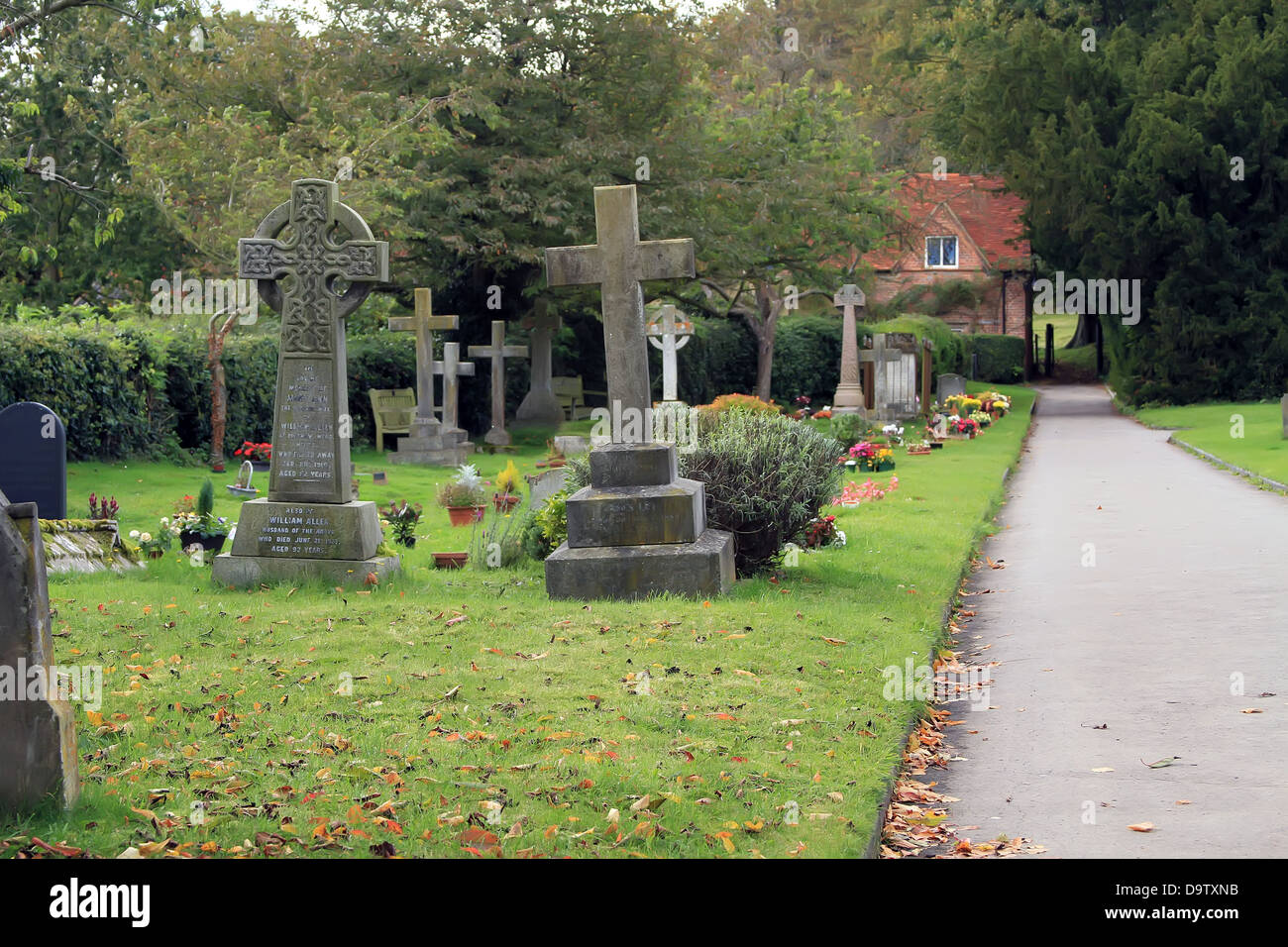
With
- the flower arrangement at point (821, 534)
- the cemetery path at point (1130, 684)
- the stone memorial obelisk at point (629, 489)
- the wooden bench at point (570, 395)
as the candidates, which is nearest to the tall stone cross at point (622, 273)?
the stone memorial obelisk at point (629, 489)

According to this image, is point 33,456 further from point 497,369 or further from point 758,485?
point 497,369

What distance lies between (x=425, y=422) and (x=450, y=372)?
1.55 m

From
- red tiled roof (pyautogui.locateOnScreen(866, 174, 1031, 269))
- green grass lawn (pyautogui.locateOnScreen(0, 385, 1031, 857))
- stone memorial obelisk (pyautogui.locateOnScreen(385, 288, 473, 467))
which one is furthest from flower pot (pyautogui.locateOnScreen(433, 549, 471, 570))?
red tiled roof (pyautogui.locateOnScreen(866, 174, 1031, 269))

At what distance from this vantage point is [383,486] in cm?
2019

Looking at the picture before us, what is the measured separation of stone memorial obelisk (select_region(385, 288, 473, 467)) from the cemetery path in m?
12.3

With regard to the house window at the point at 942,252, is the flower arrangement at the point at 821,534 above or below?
below

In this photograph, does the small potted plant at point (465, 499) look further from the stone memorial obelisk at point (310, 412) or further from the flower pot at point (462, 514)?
the stone memorial obelisk at point (310, 412)

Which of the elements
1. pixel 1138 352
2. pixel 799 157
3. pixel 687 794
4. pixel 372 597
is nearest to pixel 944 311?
pixel 1138 352

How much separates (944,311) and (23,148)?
128 feet

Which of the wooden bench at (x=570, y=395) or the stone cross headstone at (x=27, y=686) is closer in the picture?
the stone cross headstone at (x=27, y=686)

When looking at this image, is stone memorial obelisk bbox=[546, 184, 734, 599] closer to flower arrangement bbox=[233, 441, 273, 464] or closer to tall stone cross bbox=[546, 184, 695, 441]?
tall stone cross bbox=[546, 184, 695, 441]

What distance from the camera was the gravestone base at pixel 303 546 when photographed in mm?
10695

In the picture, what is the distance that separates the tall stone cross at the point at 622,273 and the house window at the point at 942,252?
51.3 metres

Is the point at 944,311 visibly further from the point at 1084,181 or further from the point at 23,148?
the point at 23,148
